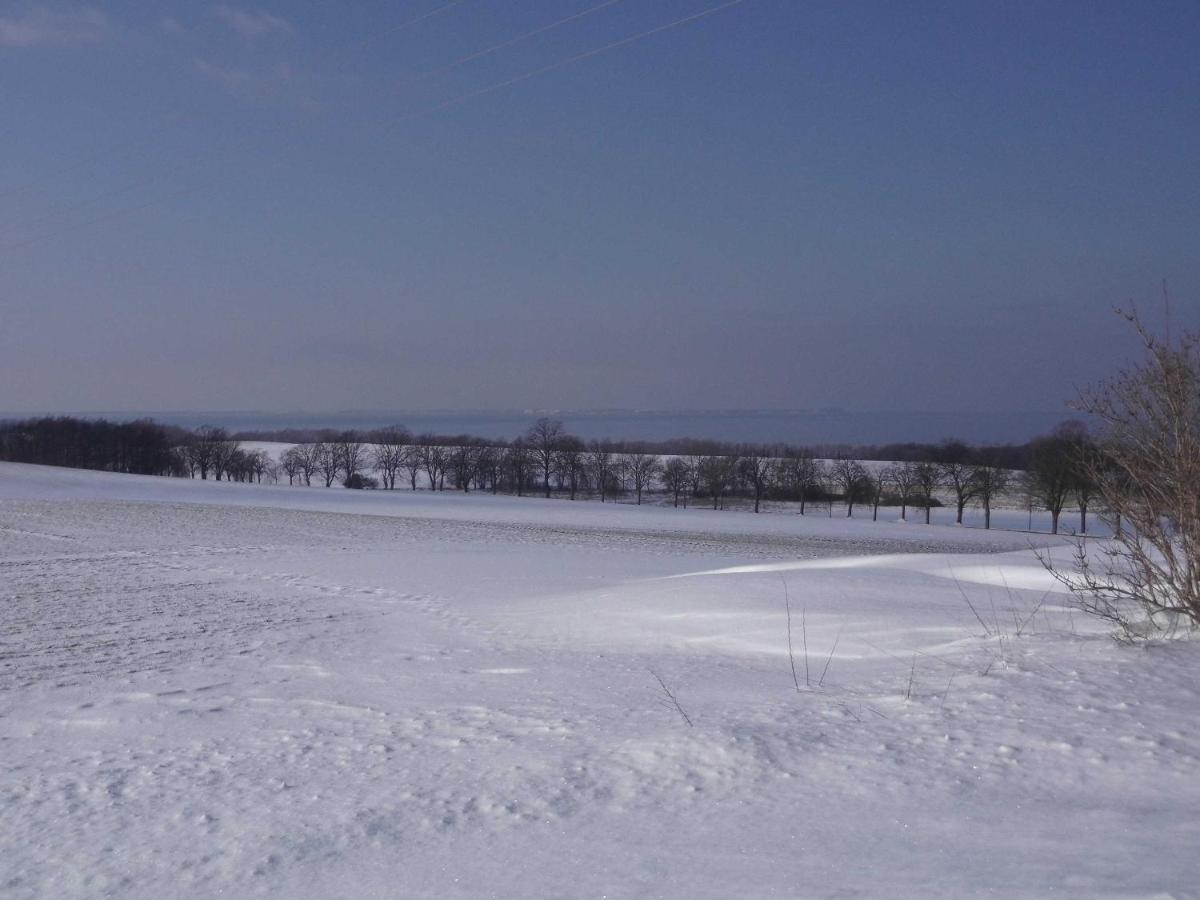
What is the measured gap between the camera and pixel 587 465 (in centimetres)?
8350

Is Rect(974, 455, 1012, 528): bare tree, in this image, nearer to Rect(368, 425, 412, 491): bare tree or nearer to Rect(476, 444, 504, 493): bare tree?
Rect(476, 444, 504, 493): bare tree

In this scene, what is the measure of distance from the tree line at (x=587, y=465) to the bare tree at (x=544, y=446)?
0.14 metres

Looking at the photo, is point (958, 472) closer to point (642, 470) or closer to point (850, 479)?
point (850, 479)

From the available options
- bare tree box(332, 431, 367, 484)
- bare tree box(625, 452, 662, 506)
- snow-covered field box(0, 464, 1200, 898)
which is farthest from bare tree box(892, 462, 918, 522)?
snow-covered field box(0, 464, 1200, 898)

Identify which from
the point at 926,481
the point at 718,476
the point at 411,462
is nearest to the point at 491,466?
the point at 411,462

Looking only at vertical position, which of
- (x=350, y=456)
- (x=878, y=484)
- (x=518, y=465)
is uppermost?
(x=350, y=456)

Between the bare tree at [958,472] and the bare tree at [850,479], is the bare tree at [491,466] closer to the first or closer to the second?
the bare tree at [850,479]

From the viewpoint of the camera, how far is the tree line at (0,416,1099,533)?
65.4m

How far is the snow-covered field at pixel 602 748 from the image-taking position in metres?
4.34

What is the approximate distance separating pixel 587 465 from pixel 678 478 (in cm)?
926

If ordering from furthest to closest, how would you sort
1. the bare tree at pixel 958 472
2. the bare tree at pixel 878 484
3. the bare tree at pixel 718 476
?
the bare tree at pixel 718 476, the bare tree at pixel 878 484, the bare tree at pixel 958 472

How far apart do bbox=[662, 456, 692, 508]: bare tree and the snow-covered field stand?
64272 millimetres

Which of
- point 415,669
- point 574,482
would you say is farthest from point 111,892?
point 574,482

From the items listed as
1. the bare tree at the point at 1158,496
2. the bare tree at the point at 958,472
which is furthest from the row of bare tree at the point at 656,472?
the bare tree at the point at 1158,496
